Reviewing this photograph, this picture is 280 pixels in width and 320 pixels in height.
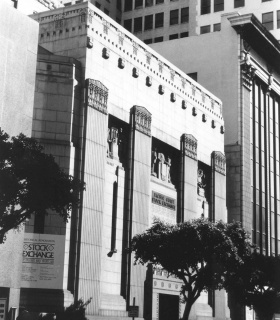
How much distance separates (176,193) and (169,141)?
4.00 metres

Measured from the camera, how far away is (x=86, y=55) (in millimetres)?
38562

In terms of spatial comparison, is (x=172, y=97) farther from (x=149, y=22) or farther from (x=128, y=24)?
(x=128, y=24)

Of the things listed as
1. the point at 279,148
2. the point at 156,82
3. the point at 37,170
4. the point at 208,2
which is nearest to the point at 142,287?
the point at 156,82

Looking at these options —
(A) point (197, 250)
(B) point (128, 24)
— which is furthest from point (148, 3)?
(A) point (197, 250)

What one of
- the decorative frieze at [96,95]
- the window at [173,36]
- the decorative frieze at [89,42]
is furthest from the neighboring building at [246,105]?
the decorative frieze at [89,42]

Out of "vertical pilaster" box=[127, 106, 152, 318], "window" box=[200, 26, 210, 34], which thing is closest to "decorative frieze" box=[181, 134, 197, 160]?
"vertical pilaster" box=[127, 106, 152, 318]

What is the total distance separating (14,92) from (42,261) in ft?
30.7

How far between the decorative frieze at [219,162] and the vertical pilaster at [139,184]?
37.6ft

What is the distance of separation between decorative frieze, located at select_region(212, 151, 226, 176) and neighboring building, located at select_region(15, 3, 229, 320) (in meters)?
4.03

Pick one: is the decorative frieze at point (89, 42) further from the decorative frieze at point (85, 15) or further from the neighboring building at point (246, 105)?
the neighboring building at point (246, 105)

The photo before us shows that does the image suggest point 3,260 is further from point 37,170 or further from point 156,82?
point 156,82

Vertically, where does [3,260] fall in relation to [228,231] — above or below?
below

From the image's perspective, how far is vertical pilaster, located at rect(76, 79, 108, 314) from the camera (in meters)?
36.0

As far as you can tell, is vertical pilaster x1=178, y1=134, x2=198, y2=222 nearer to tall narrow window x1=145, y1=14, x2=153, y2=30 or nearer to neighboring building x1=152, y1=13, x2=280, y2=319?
neighboring building x1=152, y1=13, x2=280, y2=319
